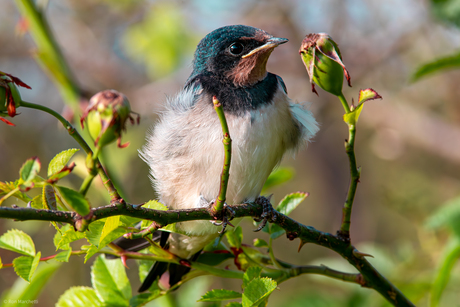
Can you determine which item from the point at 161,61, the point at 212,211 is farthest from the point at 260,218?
the point at 161,61

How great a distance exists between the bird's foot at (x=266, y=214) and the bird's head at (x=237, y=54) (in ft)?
2.17

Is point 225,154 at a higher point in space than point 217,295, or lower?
higher

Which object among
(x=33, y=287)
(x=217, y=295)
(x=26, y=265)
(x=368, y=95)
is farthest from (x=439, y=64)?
(x=33, y=287)

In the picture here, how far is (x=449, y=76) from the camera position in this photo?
457cm

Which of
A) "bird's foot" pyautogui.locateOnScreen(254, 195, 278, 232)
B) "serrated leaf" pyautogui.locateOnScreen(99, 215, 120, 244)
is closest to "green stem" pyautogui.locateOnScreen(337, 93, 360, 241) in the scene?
"bird's foot" pyautogui.locateOnScreen(254, 195, 278, 232)

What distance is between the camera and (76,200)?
3.03ft

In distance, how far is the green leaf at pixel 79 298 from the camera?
1.81m

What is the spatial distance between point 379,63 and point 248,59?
288 centimetres

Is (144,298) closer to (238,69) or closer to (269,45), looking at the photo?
(238,69)

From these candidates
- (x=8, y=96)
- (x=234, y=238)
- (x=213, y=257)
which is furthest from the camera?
(x=213, y=257)

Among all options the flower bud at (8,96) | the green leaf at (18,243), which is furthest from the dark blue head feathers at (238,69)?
the flower bud at (8,96)

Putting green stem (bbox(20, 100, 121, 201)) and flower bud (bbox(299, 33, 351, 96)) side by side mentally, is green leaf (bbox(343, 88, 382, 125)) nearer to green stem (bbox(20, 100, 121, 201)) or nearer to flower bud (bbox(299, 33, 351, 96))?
flower bud (bbox(299, 33, 351, 96))

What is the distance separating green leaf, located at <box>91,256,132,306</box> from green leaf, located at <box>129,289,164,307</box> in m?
0.02

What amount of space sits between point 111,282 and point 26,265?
1.89ft
